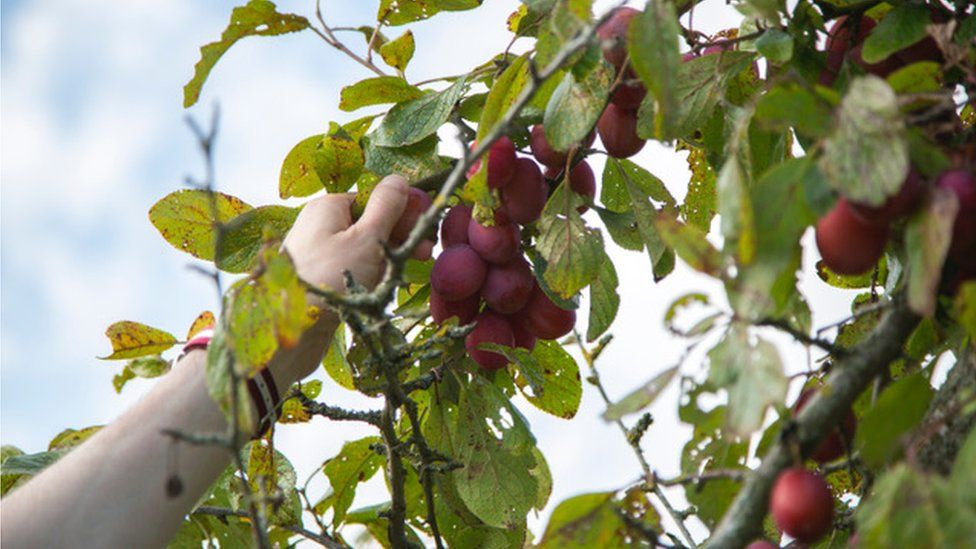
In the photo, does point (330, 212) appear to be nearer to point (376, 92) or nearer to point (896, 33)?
point (376, 92)

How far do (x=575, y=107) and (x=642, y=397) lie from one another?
0.45m

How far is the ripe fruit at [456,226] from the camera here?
1.61m

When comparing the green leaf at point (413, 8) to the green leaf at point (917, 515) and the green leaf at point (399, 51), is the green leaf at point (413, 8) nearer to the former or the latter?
the green leaf at point (399, 51)

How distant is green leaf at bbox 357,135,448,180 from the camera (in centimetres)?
163

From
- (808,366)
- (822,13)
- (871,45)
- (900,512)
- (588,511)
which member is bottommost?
(900,512)

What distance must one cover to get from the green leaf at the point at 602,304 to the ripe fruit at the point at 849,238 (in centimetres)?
77

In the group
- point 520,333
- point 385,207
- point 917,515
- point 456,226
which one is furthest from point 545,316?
point 917,515

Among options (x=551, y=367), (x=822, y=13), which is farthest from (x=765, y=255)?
(x=551, y=367)

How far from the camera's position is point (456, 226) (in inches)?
63.7

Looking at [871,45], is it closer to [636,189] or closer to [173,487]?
[636,189]

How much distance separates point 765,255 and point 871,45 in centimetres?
41

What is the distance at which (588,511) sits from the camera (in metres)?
0.96

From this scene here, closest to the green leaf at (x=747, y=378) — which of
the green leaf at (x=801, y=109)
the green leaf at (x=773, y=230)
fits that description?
the green leaf at (x=773, y=230)

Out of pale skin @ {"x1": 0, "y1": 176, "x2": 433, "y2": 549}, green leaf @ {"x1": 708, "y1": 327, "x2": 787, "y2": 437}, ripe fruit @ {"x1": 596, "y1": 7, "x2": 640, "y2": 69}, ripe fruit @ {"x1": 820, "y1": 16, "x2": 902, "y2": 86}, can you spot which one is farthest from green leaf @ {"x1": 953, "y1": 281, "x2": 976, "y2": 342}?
pale skin @ {"x1": 0, "y1": 176, "x2": 433, "y2": 549}
